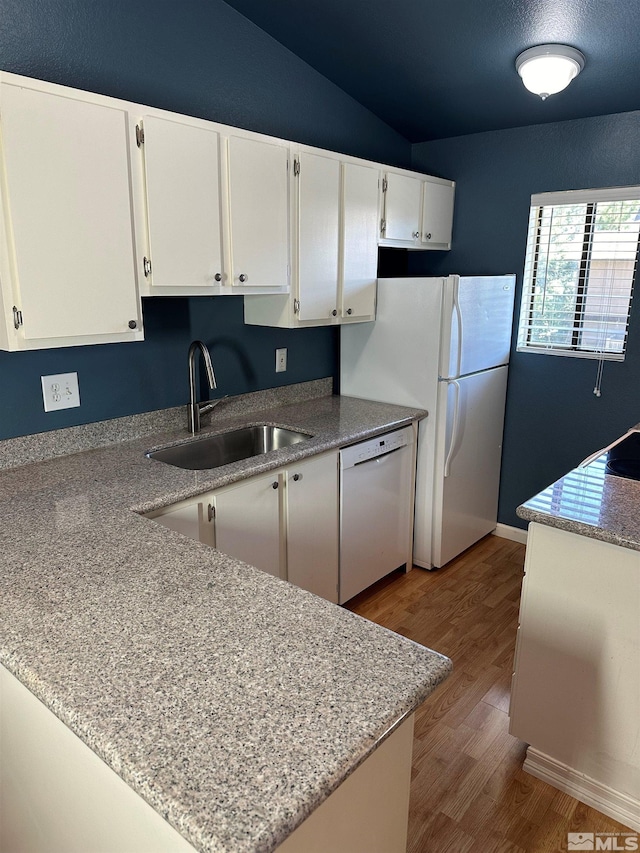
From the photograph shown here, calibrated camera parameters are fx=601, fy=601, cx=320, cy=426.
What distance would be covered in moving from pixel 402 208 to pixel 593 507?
6.47 feet

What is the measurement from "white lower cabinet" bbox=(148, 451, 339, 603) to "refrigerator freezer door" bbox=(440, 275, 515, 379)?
35.0 inches

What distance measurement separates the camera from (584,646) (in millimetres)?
1752

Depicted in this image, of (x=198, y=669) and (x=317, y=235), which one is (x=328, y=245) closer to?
(x=317, y=235)

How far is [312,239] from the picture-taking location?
8.68 feet

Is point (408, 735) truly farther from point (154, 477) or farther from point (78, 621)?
point (154, 477)

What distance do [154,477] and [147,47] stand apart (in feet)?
5.34

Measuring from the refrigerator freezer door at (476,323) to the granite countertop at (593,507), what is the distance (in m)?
1.10

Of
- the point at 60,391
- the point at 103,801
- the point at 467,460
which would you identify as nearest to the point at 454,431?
the point at 467,460

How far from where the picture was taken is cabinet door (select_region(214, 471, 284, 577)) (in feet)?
6.99

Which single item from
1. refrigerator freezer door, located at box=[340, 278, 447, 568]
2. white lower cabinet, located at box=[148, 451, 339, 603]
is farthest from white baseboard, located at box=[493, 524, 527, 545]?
white lower cabinet, located at box=[148, 451, 339, 603]

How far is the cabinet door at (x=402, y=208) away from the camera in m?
3.02

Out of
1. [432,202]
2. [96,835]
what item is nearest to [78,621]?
[96,835]

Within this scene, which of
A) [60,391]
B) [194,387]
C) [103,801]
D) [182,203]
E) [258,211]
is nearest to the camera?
[103,801]

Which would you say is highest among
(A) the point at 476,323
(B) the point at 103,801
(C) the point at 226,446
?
(A) the point at 476,323
